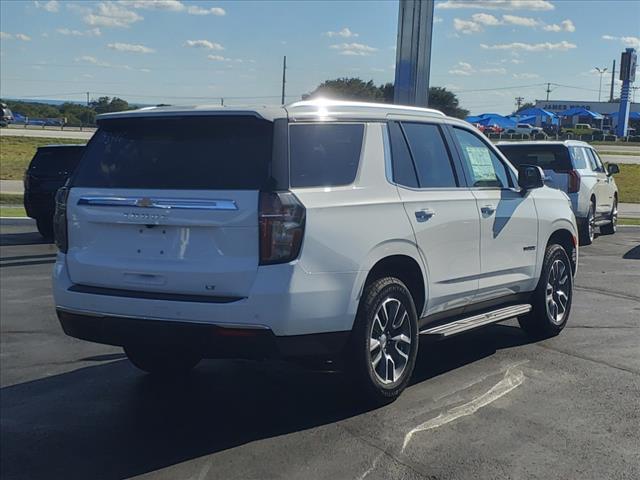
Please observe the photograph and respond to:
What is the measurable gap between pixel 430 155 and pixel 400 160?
499mm

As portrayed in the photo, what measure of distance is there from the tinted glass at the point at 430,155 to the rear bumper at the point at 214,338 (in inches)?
63.3

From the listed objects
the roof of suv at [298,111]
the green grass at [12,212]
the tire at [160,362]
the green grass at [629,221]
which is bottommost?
the green grass at [12,212]

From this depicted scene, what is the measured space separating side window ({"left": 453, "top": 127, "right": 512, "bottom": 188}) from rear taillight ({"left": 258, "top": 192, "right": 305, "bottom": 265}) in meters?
2.34

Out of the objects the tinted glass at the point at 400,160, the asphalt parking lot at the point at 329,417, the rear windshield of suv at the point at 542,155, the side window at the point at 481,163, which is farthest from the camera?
the rear windshield of suv at the point at 542,155

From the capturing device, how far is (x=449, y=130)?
6742mm

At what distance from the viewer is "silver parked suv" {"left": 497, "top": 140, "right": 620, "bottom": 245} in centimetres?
1466

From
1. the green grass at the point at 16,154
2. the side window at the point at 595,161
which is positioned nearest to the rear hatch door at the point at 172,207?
the side window at the point at 595,161

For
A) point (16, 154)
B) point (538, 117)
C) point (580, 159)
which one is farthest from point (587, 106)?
point (580, 159)

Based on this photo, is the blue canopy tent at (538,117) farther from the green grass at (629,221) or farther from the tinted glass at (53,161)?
the tinted glass at (53,161)

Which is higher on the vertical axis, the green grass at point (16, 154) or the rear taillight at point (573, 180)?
the rear taillight at point (573, 180)

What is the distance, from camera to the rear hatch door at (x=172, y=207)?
193 inches

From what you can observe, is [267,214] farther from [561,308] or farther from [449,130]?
[561,308]

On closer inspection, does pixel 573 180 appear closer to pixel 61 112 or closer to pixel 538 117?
pixel 538 117

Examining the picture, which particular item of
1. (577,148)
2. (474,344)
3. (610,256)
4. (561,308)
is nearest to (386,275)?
Answer: (474,344)
